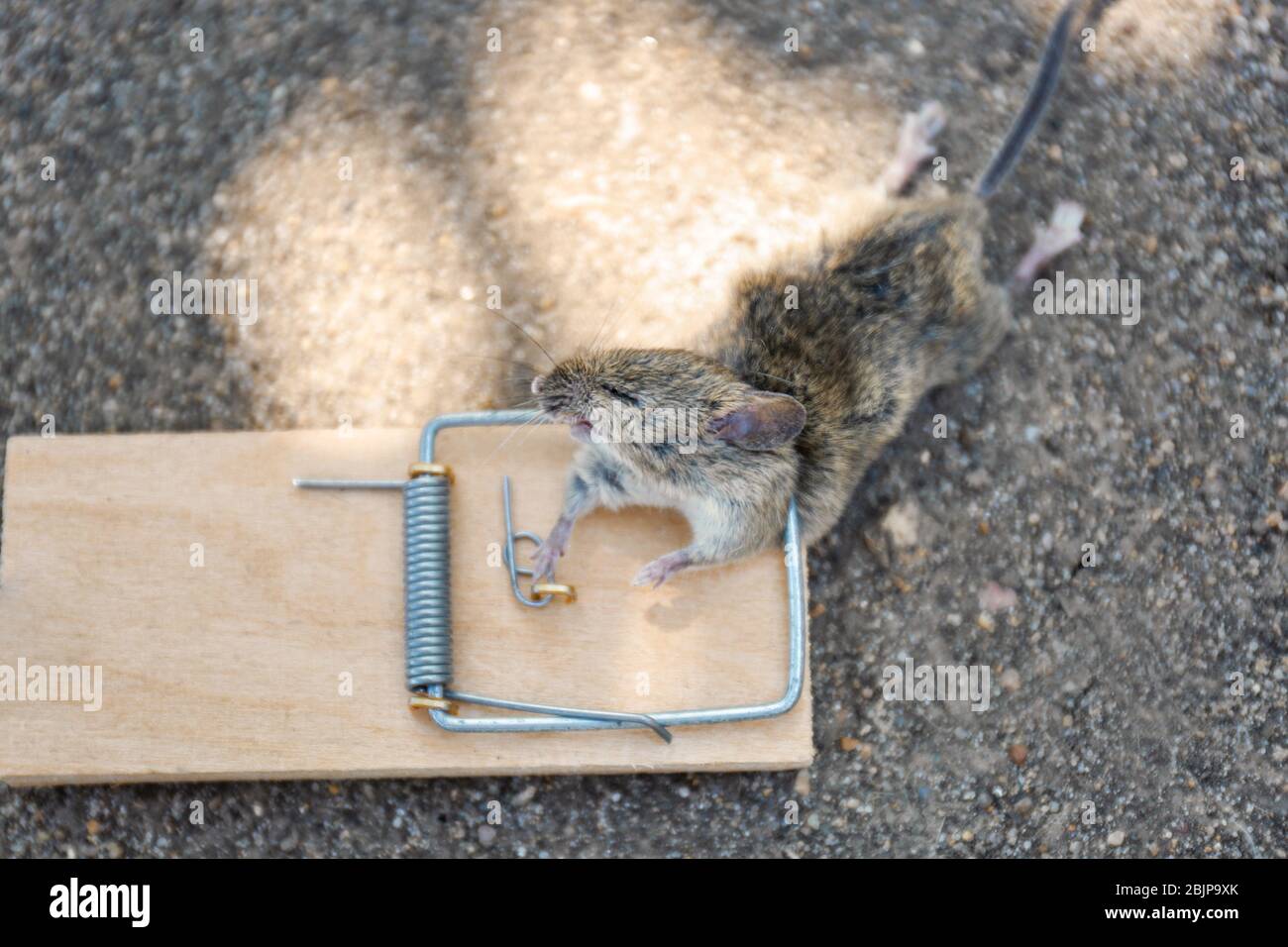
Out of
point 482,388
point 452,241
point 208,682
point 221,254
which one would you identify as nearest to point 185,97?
point 221,254

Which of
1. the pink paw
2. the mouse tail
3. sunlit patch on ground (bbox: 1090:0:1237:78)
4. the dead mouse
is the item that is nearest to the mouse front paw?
the dead mouse

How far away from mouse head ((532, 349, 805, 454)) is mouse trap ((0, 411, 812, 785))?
34 cm

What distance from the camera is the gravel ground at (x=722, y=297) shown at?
124 inches

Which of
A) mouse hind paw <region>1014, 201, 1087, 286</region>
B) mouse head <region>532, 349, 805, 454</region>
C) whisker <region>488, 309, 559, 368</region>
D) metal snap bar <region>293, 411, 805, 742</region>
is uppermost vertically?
mouse hind paw <region>1014, 201, 1087, 286</region>

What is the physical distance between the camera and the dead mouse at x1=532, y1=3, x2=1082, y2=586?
2.53 meters

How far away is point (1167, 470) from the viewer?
333 centimetres

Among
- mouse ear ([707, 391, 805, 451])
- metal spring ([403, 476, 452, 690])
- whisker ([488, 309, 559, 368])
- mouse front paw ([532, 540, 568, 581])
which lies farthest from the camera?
whisker ([488, 309, 559, 368])

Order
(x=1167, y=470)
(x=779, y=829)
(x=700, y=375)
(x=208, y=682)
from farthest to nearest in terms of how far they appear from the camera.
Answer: (x=1167, y=470) → (x=779, y=829) → (x=208, y=682) → (x=700, y=375)

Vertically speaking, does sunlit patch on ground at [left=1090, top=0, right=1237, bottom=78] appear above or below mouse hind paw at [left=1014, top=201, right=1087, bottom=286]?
above

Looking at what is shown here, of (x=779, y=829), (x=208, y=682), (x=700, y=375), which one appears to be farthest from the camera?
(x=779, y=829)

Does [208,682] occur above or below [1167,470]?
below

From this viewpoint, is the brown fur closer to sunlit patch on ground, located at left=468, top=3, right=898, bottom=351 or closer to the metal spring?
the metal spring

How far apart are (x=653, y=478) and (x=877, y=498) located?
0.89 m

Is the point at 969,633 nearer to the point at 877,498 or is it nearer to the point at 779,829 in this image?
the point at 877,498
